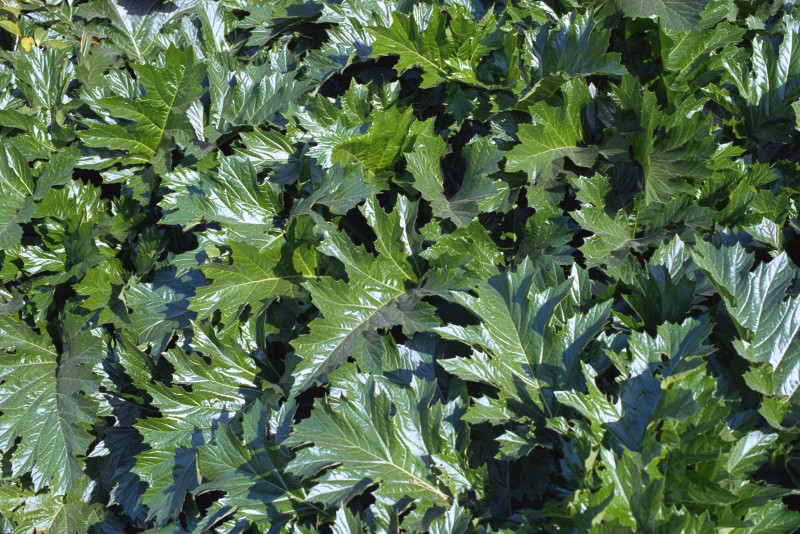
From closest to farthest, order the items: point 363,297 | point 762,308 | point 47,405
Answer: point 762,308
point 363,297
point 47,405

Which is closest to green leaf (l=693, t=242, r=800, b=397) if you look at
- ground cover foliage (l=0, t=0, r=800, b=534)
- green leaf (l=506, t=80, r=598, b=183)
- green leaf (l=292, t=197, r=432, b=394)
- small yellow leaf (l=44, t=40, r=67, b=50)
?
ground cover foliage (l=0, t=0, r=800, b=534)

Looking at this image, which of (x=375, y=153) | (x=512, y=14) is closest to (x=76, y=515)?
(x=375, y=153)

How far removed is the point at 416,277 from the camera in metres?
2.11

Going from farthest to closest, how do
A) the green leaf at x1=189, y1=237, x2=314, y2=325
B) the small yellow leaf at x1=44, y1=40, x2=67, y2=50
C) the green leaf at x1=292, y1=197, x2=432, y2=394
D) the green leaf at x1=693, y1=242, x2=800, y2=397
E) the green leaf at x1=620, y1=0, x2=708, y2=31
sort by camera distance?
the small yellow leaf at x1=44, y1=40, x2=67, y2=50
the green leaf at x1=620, y1=0, x2=708, y2=31
the green leaf at x1=189, y1=237, x2=314, y2=325
the green leaf at x1=292, y1=197, x2=432, y2=394
the green leaf at x1=693, y1=242, x2=800, y2=397

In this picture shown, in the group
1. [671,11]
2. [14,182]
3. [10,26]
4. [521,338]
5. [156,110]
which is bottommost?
[521,338]

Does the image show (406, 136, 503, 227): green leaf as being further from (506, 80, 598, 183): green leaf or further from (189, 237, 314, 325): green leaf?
(189, 237, 314, 325): green leaf

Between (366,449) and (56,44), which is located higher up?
(56,44)

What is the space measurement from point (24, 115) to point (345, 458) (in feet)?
6.96

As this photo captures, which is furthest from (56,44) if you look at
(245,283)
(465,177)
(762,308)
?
(762,308)

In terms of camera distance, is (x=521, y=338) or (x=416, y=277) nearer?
(x=521, y=338)

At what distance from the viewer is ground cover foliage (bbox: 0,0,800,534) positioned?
5.23ft

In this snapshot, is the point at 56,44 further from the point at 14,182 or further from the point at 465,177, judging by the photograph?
the point at 465,177

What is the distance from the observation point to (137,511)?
228 cm

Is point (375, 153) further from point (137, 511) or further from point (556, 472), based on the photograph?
point (137, 511)
